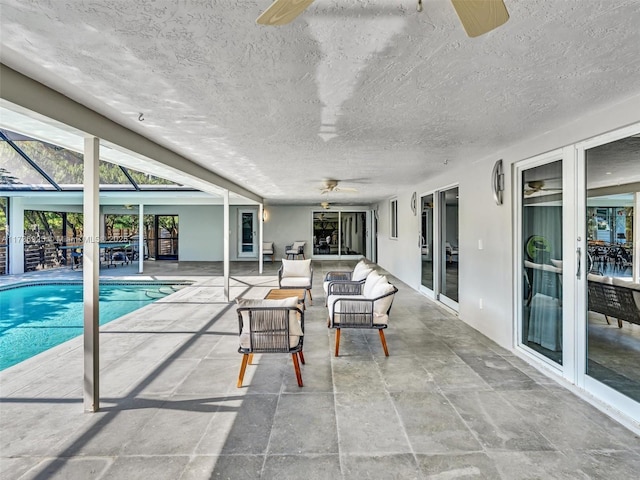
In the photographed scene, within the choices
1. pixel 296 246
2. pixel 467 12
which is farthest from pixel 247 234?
pixel 467 12

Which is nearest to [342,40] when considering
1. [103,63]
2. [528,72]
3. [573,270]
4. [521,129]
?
[528,72]

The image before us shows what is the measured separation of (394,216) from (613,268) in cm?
689

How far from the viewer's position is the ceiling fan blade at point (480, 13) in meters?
1.12

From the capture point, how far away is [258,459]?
201cm

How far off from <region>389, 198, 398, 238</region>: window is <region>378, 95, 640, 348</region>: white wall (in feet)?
10.6

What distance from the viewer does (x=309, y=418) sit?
2.43m

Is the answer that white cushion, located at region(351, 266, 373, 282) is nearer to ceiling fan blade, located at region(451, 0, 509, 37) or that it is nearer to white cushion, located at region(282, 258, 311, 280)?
white cushion, located at region(282, 258, 311, 280)

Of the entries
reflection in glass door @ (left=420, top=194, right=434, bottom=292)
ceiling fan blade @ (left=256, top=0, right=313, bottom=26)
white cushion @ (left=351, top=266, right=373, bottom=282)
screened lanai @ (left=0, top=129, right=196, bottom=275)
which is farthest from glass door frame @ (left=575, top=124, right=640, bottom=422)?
screened lanai @ (left=0, top=129, right=196, bottom=275)

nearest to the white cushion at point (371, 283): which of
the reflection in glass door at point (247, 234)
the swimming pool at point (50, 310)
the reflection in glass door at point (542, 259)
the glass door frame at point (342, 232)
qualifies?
the reflection in glass door at point (542, 259)

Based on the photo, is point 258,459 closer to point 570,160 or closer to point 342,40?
point 342,40

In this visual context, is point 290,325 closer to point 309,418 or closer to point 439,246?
point 309,418

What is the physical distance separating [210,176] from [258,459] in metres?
4.33

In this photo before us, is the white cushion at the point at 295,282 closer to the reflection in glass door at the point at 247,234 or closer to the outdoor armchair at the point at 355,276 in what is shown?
the outdoor armchair at the point at 355,276

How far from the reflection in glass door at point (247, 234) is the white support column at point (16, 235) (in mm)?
6572
